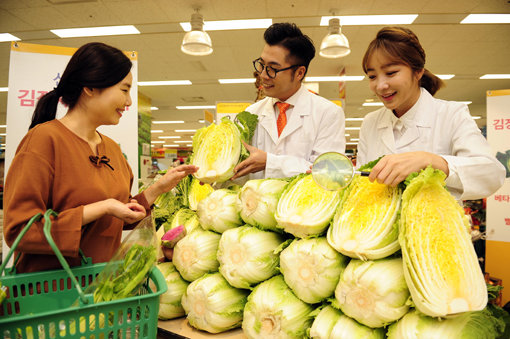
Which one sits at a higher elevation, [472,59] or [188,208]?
[472,59]

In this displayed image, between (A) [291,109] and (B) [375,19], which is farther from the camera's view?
(B) [375,19]

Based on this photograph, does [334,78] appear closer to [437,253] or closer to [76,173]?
[76,173]

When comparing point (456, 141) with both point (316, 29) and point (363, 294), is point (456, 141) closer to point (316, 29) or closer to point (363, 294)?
point (363, 294)

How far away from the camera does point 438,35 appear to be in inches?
287

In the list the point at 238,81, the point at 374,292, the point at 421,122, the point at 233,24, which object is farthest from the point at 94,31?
the point at 374,292

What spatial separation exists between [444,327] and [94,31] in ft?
27.2

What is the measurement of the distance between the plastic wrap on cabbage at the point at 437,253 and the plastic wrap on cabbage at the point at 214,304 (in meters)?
0.76

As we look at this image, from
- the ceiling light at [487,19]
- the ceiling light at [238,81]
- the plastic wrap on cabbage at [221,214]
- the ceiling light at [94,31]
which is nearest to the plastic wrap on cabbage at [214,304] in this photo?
the plastic wrap on cabbage at [221,214]

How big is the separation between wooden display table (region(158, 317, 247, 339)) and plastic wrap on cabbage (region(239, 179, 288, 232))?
49cm

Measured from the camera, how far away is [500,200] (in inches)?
188

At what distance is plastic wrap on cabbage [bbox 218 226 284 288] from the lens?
4.45ft

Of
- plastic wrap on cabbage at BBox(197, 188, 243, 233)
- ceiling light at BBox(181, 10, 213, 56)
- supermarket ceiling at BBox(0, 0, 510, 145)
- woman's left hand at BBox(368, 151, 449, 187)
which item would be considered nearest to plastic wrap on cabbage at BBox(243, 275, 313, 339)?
plastic wrap on cabbage at BBox(197, 188, 243, 233)

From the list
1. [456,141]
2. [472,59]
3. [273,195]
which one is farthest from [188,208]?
[472,59]

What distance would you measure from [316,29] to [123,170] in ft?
21.7
